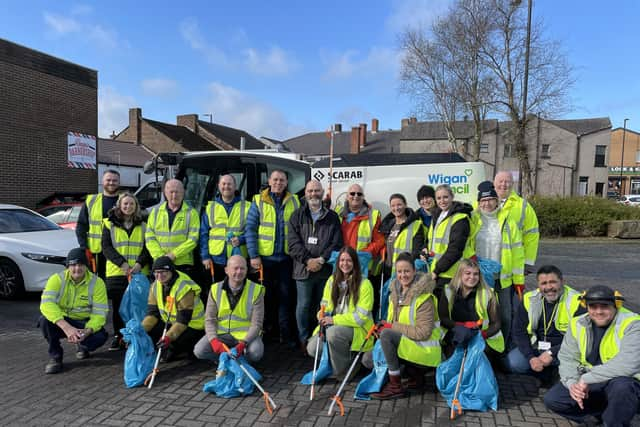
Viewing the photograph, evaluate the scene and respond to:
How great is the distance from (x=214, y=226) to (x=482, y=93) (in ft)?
65.8

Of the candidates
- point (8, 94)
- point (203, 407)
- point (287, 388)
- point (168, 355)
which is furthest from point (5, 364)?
point (8, 94)

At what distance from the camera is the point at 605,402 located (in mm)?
3168

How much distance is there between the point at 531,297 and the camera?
399cm

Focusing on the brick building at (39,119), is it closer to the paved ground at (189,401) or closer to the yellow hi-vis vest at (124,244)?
the paved ground at (189,401)

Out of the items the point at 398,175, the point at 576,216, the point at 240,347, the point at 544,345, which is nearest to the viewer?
the point at 544,345

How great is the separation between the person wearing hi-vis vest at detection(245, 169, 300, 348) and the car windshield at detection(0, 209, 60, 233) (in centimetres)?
506

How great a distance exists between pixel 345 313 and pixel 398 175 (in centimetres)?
281

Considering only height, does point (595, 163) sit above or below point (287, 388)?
above

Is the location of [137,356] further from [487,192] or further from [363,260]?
[487,192]

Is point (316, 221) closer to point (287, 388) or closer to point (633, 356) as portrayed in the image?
point (287, 388)

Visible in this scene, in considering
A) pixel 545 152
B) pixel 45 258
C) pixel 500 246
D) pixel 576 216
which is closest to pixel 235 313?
pixel 500 246

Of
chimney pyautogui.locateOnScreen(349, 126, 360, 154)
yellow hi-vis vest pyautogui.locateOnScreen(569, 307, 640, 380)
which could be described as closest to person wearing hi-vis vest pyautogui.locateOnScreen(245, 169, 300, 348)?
yellow hi-vis vest pyautogui.locateOnScreen(569, 307, 640, 380)

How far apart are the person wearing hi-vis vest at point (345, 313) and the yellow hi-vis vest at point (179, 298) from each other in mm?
1194

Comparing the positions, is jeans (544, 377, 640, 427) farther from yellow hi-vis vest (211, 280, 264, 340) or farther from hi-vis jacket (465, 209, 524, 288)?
yellow hi-vis vest (211, 280, 264, 340)
